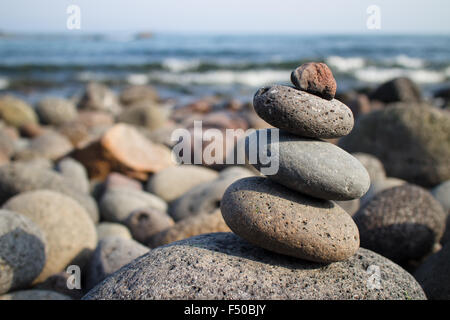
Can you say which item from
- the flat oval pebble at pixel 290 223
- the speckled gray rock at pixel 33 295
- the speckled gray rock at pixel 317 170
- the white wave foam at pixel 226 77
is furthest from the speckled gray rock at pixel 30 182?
the white wave foam at pixel 226 77

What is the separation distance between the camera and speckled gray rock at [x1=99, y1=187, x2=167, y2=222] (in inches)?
205

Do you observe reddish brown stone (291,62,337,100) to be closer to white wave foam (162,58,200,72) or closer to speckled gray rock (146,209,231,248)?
speckled gray rock (146,209,231,248)

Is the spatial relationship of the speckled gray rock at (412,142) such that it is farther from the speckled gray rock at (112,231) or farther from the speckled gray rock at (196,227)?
the speckled gray rock at (112,231)

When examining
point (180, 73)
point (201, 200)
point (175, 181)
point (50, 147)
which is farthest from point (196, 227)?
point (180, 73)

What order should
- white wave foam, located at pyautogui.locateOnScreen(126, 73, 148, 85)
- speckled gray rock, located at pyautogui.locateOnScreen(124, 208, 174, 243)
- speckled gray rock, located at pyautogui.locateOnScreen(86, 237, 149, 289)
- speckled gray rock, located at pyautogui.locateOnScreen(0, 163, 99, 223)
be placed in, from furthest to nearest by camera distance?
white wave foam, located at pyautogui.locateOnScreen(126, 73, 148, 85), speckled gray rock, located at pyautogui.locateOnScreen(0, 163, 99, 223), speckled gray rock, located at pyautogui.locateOnScreen(124, 208, 174, 243), speckled gray rock, located at pyautogui.locateOnScreen(86, 237, 149, 289)

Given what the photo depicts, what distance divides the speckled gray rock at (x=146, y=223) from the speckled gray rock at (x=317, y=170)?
6.96 feet

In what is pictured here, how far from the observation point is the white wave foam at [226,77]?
2183cm

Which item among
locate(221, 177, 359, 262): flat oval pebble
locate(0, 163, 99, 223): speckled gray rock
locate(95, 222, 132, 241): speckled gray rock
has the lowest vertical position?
locate(95, 222, 132, 241): speckled gray rock

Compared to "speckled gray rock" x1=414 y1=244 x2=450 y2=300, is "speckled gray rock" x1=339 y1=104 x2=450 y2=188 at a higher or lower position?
higher

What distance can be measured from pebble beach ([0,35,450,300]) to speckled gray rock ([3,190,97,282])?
0.01 meters

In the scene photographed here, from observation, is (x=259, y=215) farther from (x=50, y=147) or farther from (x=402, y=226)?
(x=50, y=147)

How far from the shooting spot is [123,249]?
3676mm

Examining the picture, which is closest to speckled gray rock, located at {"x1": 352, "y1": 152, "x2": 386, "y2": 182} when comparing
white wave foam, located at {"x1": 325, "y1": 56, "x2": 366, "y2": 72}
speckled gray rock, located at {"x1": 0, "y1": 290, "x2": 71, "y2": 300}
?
speckled gray rock, located at {"x1": 0, "y1": 290, "x2": 71, "y2": 300}

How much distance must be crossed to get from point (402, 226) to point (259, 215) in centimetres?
190
